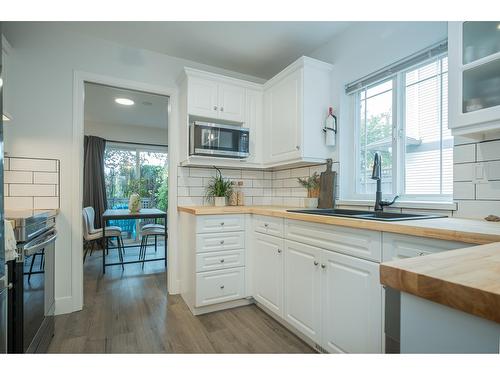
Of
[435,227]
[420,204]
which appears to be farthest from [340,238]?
[420,204]

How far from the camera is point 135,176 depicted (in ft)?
17.7

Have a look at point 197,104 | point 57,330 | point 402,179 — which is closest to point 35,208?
point 57,330

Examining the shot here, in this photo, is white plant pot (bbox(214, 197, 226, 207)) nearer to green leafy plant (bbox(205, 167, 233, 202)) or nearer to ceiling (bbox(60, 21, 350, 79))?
green leafy plant (bbox(205, 167, 233, 202))

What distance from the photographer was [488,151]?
138cm

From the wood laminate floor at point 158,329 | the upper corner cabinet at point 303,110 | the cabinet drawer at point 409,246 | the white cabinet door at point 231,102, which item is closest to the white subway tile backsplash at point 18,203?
the wood laminate floor at point 158,329

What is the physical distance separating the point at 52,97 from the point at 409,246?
279 centimetres

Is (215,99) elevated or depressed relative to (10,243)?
elevated

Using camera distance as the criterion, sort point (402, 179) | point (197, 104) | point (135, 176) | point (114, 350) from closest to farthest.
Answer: point (114, 350), point (402, 179), point (197, 104), point (135, 176)

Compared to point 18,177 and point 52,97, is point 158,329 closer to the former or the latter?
point 18,177

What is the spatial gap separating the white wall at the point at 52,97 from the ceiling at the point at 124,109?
3.41 feet

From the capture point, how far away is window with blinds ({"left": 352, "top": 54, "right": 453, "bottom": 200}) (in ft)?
5.55

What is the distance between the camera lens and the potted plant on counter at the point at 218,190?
2635 millimetres
